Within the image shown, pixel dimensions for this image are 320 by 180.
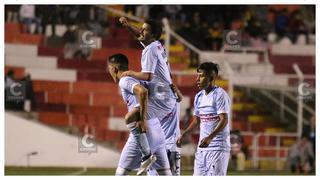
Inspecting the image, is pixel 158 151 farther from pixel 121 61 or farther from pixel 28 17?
pixel 28 17

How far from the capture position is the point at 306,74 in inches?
515

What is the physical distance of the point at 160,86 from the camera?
924 centimetres

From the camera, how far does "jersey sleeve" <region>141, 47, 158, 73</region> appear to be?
9.14 m

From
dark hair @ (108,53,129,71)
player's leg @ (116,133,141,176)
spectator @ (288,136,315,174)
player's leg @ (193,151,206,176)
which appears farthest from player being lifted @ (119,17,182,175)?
spectator @ (288,136,315,174)

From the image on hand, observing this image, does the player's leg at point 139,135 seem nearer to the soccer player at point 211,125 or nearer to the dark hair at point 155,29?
the soccer player at point 211,125

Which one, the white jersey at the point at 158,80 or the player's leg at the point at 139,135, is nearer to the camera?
the player's leg at the point at 139,135

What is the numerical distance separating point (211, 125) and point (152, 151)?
1.91 feet

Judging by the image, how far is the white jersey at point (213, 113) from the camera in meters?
8.88

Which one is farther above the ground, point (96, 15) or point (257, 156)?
point (96, 15)

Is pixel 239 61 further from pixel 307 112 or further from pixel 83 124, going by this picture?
pixel 83 124

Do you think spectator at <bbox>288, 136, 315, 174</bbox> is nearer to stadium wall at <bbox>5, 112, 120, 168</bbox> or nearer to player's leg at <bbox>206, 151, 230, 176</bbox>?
stadium wall at <bbox>5, 112, 120, 168</bbox>

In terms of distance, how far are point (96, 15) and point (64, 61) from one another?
67 cm

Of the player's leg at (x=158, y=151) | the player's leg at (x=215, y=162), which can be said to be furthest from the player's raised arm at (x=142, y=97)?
the player's leg at (x=215, y=162)
